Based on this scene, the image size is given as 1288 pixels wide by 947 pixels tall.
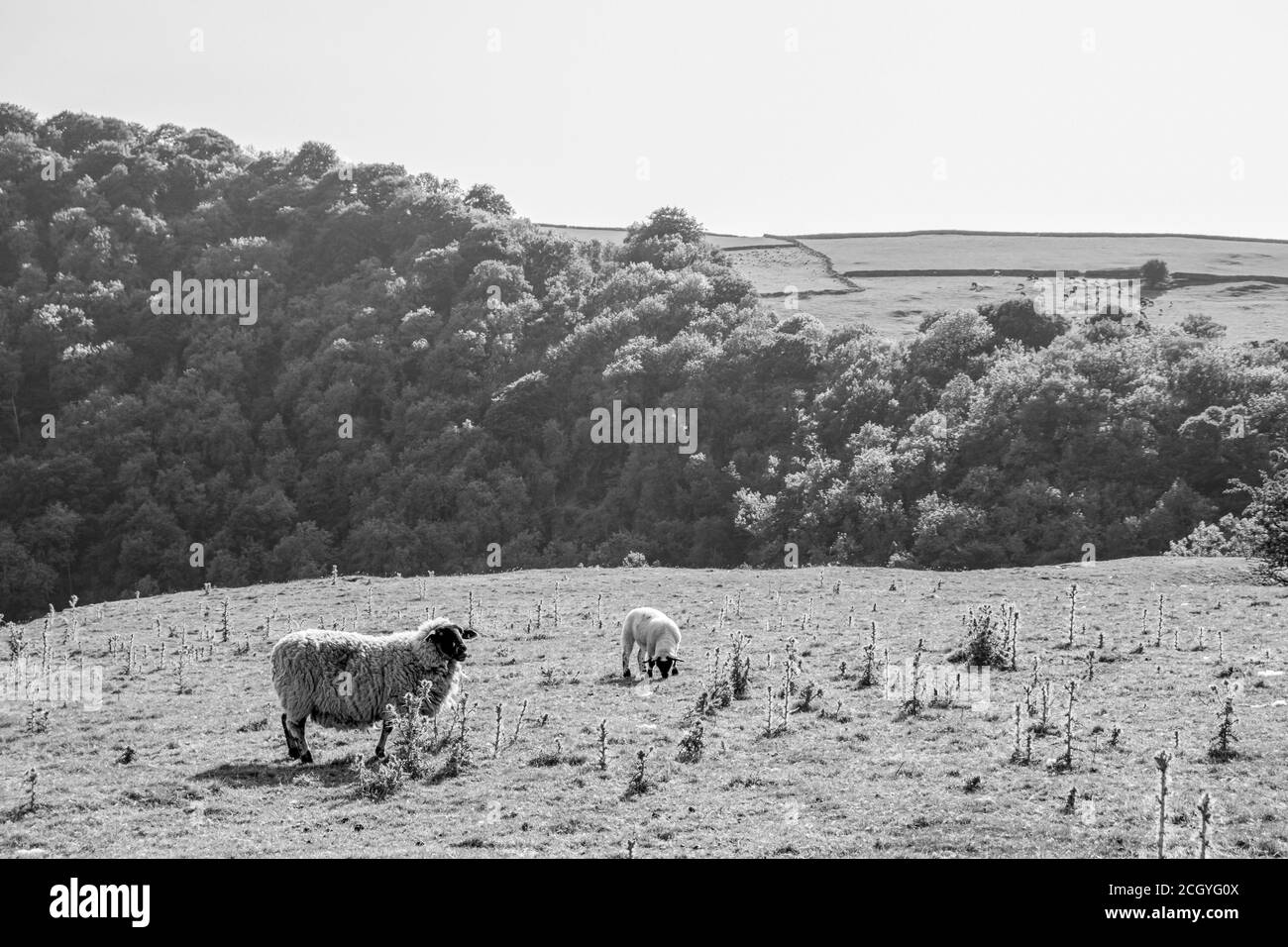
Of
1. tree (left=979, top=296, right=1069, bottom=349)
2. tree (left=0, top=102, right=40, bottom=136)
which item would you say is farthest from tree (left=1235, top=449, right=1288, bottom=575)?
tree (left=0, top=102, right=40, bottom=136)

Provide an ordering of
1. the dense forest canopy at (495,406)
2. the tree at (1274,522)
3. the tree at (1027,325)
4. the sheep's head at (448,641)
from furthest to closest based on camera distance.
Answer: the tree at (1027,325)
the dense forest canopy at (495,406)
the tree at (1274,522)
the sheep's head at (448,641)

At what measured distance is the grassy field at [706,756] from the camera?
14.8m

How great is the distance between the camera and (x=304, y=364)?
358 ft

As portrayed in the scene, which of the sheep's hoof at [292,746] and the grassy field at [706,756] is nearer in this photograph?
the grassy field at [706,756]

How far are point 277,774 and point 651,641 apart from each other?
991 cm

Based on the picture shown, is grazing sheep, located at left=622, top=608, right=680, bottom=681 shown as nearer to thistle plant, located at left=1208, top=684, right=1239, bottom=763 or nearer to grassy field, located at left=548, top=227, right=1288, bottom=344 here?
thistle plant, located at left=1208, top=684, right=1239, bottom=763

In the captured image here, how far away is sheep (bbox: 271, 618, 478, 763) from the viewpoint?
62.1 feet

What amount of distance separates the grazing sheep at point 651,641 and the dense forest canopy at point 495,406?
47525mm

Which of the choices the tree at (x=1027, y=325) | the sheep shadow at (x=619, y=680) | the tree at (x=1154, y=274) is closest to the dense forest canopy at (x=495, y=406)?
the tree at (x=1027, y=325)

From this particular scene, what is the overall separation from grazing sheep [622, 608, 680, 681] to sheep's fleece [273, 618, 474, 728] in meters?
6.27

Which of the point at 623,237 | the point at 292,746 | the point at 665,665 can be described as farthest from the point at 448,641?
the point at 623,237

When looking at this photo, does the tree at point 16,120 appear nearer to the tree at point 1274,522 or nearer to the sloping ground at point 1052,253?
the sloping ground at point 1052,253

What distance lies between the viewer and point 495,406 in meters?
103

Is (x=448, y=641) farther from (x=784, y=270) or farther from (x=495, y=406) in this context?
(x=784, y=270)
